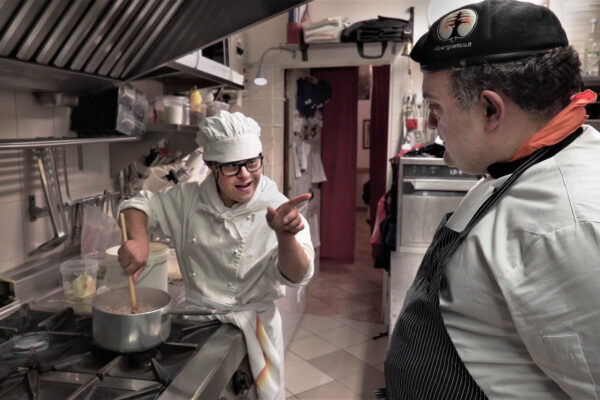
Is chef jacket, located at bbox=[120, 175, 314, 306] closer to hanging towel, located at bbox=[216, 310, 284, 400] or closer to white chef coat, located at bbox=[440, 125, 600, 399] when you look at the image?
hanging towel, located at bbox=[216, 310, 284, 400]

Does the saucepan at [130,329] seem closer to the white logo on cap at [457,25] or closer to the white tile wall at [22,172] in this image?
the white tile wall at [22,172]

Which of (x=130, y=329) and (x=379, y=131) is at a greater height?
(x=379, y=131)

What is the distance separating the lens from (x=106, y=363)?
1.25m

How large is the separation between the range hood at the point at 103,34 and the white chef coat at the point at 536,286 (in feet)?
3.05

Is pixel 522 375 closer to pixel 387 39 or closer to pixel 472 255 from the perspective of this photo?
pixel 472 255

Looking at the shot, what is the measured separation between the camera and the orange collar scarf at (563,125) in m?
0.77

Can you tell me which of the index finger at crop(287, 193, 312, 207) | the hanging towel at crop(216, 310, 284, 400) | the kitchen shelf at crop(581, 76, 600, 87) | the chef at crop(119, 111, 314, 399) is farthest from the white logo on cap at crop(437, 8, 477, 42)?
the kitchen shelf at crop(581, 76, 600, 87)

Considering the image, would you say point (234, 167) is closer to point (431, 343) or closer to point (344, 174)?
point (431, 343)

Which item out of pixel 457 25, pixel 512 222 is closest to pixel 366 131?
pixel 457 25

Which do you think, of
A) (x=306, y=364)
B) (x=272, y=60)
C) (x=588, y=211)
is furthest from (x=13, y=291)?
(x=272, y=60)

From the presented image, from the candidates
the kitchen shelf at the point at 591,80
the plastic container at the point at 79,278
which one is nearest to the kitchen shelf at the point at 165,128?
the plastic container at the point at 79,278

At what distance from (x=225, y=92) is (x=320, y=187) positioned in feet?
7.64

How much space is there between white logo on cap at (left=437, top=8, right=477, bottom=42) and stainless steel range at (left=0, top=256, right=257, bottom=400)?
0.97 m

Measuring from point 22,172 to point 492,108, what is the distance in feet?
5.46
